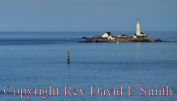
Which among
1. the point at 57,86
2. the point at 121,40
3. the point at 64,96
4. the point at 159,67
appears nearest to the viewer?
the point at 64,96

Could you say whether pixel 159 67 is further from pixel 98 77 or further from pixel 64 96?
pixel 64 96

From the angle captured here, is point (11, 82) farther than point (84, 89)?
Yes

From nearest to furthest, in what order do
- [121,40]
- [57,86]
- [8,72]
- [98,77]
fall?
1. [57,86]
2. [98,77]
3. [8,72]
4. [121,40]

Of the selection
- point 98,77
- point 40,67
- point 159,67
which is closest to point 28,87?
point 98,77

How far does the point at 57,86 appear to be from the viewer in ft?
165

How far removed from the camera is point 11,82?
175ft

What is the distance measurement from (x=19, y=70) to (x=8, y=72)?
3135 mm

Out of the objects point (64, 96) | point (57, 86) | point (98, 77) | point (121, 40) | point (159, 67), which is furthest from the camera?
point (121, 40)

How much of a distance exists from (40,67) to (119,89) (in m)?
25.6

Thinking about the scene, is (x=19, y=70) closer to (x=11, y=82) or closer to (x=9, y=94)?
(x=11, y=82)

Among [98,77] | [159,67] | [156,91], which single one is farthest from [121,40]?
[156,91]

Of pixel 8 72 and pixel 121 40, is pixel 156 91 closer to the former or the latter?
pixel 8 72

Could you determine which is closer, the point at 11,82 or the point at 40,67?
the point at 11,82

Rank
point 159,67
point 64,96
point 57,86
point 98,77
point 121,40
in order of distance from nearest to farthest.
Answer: point 64,96, point 57,86, point 98,77, point 159,67, point 121,40
